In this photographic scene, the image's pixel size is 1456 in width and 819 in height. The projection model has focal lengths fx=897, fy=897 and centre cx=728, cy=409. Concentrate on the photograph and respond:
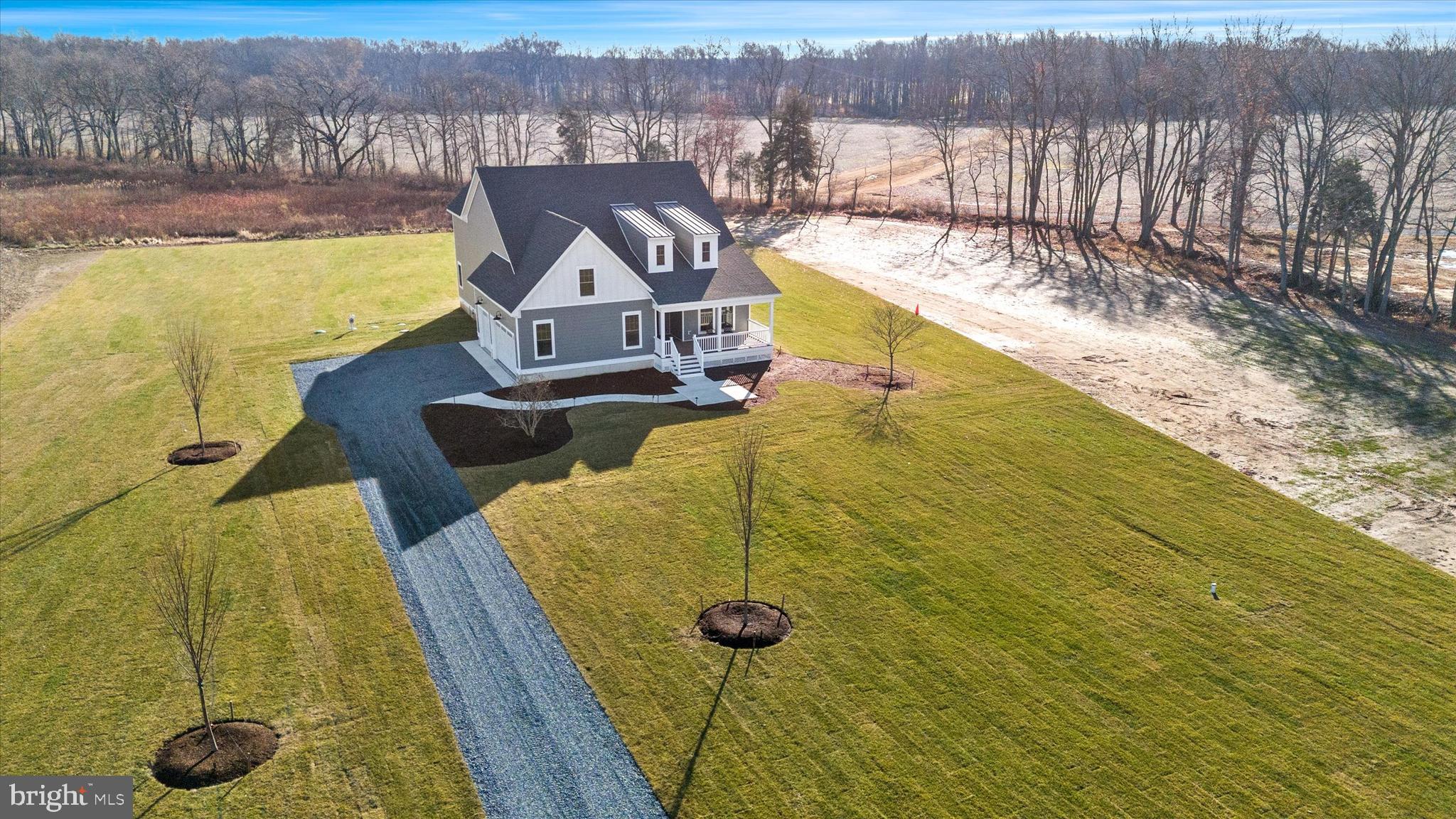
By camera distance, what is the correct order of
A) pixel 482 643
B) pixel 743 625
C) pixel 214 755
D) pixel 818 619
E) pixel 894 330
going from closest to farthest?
pixel 214 755 < pixel 482 643 < pixel 743 625 < pixel 818 619 < pixel 894 330

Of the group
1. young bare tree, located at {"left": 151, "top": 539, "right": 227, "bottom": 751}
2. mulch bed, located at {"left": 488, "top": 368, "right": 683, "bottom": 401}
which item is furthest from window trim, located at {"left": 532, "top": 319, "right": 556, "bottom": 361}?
young bare tree, located at {"left": 151, "top": 539, "right": 227, "bottom": 751}

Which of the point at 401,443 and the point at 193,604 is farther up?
the point at 401,443

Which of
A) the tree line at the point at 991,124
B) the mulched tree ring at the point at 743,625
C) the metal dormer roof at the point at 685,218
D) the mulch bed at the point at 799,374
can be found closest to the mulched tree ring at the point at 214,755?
the mulched tree ring at the point at 743,625

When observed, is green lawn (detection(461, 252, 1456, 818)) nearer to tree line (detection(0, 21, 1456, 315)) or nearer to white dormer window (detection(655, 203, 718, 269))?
white dormer window (detection(655, 203, 718, 269))

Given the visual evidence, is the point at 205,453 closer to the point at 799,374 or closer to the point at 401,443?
the point at 401,443

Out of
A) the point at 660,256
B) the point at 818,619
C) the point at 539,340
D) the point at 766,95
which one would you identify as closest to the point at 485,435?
the point at 539,340

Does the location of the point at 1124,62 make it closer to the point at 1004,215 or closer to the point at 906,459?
the point at 1004,215
